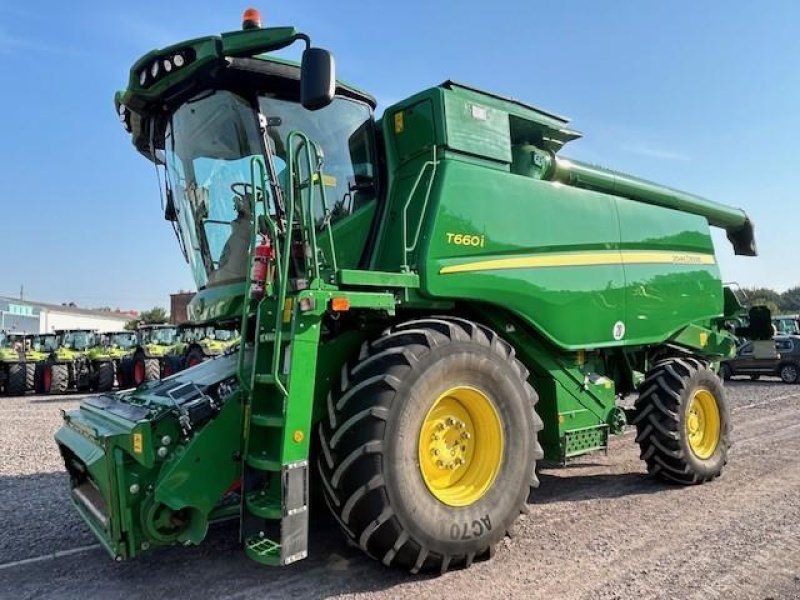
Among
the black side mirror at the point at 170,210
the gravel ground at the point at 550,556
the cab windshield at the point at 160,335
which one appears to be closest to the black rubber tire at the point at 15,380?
the cab windshield at the point at 160,335

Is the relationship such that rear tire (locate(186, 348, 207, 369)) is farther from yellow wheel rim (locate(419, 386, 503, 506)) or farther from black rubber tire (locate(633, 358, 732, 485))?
yellow wheel rim (locate(419, 386, 503, 506))

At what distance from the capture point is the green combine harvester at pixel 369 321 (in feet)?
11.2

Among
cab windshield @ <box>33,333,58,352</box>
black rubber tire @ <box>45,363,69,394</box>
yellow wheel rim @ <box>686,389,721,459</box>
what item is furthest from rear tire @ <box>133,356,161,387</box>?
yellow wheel rim @ <box>686,389,721,459</box>

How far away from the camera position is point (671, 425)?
5.65 metres

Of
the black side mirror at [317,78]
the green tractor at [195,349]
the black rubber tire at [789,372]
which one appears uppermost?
the black side mirror at [317,78]

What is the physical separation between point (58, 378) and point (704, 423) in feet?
60.3

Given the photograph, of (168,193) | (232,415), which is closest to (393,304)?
(232,415)

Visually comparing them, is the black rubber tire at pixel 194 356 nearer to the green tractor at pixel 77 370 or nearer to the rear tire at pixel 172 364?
the rear tire at pixel 172 364

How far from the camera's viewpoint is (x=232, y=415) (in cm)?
361

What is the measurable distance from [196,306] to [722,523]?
4.33 metres

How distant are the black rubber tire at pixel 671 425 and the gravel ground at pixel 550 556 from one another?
169 mm

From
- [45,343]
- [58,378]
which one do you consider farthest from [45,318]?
[58,378]

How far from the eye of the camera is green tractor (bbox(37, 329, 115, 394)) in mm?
18984

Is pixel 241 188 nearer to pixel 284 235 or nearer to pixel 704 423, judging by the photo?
pixel 284 235
